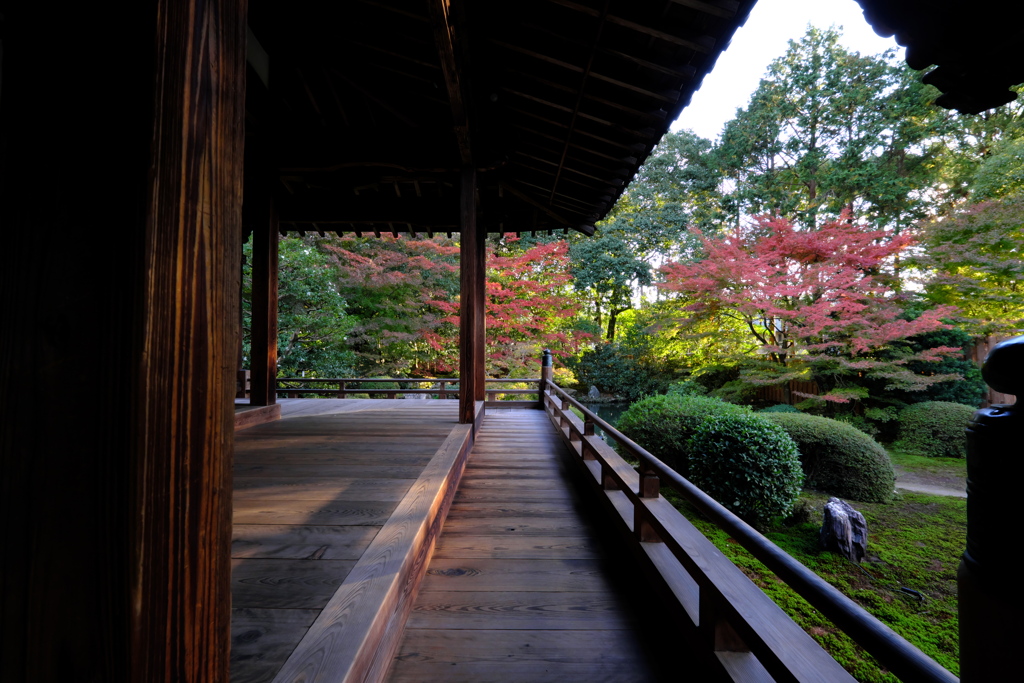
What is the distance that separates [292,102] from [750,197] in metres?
13.7

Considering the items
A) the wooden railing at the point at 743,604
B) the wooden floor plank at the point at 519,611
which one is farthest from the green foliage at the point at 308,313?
the wooden railing at the point at 743,604

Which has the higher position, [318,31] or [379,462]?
[318,31]

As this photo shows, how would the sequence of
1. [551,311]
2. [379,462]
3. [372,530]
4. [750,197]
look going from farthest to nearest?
[750,197] < [551,311] < [379,462] < [372,530]

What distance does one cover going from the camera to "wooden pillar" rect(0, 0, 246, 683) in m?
0.43

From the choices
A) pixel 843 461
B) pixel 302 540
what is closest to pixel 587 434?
pixel 302 540

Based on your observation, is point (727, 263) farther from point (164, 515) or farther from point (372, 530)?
point (164, 515)

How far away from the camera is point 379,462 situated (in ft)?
9.46

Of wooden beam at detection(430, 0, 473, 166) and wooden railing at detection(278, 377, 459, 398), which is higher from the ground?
wooden beam at detection(430, 0, 473, 166)

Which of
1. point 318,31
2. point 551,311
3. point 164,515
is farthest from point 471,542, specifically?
point 551,311

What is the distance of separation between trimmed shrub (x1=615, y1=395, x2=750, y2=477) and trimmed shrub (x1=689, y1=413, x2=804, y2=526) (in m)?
0.35

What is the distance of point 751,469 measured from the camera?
14.6 feet

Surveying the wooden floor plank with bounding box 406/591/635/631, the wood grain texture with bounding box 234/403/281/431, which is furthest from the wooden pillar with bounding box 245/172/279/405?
the wooden floor plank with bounding box 406/591/635/631

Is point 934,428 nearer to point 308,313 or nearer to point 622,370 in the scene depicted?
point 622,370

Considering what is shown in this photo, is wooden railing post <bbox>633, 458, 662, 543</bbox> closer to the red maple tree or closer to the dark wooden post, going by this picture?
the dark wooden post
